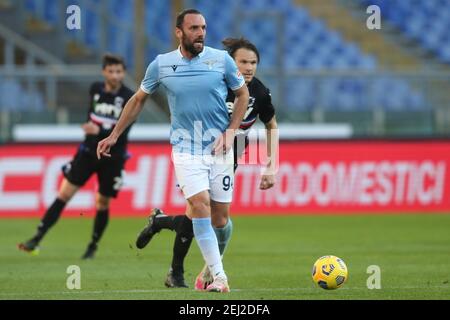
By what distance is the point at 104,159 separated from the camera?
1443 centimetres

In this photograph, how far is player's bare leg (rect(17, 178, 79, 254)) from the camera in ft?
46.4

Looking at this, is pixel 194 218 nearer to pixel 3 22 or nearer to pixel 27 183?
pixel 27 183

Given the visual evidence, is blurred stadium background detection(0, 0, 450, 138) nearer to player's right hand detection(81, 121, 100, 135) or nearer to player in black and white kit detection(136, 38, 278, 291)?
player's right hand detection(81, 121, 100, 135)

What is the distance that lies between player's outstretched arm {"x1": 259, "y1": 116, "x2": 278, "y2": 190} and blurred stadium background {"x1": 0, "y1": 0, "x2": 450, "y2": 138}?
427 inches

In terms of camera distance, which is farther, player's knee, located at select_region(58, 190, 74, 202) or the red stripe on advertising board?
the red stripe on advertising board

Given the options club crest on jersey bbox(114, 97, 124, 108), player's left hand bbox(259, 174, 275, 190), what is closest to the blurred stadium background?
club crest on jersey bbox(114, 97, 124, 108)

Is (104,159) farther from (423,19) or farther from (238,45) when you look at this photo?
(423,19)

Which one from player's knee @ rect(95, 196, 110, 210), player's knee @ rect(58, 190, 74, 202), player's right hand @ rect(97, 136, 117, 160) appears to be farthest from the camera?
player's knee @ rect(58, 190, 74, 202)

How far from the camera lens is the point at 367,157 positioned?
20766 millimetres

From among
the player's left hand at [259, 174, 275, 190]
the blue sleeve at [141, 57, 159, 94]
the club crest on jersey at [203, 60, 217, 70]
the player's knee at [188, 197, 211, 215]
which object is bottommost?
the player's knee at [188, 197, 211, 215]

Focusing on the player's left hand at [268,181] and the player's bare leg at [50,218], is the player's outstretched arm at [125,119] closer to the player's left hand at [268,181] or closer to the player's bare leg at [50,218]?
the player's left hand at [268,181]

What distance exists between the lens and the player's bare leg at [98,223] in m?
14.1
